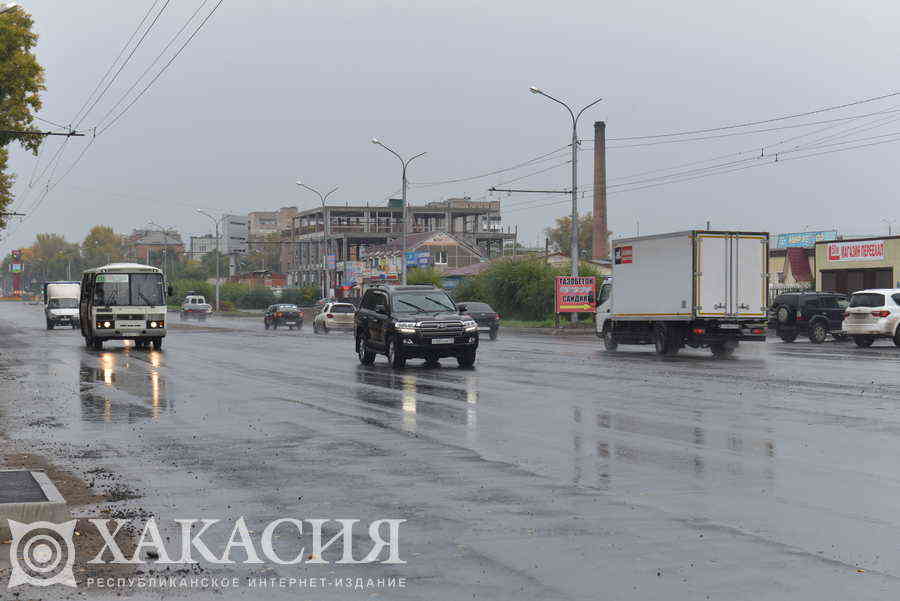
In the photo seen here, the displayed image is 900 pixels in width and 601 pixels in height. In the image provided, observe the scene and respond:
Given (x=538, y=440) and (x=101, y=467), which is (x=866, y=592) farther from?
(x=101, y=467)

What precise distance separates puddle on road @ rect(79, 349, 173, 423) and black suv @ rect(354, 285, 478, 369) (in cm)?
505

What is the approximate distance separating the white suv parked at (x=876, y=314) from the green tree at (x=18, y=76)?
91.1 ft

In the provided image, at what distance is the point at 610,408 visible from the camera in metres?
15.2

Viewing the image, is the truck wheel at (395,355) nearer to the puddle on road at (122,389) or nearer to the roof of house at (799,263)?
the puddle on road at (122,389)

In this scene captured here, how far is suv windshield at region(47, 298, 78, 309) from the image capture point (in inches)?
2264

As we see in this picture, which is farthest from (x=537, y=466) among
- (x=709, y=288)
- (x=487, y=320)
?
(x=487, y=320)

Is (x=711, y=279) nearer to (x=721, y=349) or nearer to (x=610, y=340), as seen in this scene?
(x=721, y=349)

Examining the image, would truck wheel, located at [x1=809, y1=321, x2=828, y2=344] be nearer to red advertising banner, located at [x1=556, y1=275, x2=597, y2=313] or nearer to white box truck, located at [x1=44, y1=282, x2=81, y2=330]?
red advertising banner, located at [x1=556, y1=275, x2=597, y2=313]

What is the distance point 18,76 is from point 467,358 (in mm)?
20674

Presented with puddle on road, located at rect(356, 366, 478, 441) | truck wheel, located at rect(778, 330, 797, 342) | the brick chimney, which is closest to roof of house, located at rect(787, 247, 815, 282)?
the brick chimney

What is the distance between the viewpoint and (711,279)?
94.1 ft

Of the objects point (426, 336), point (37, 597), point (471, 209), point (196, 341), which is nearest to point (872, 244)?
point (196, 341)

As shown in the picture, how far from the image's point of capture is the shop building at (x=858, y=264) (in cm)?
5338

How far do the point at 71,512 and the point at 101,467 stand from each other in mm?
2291
